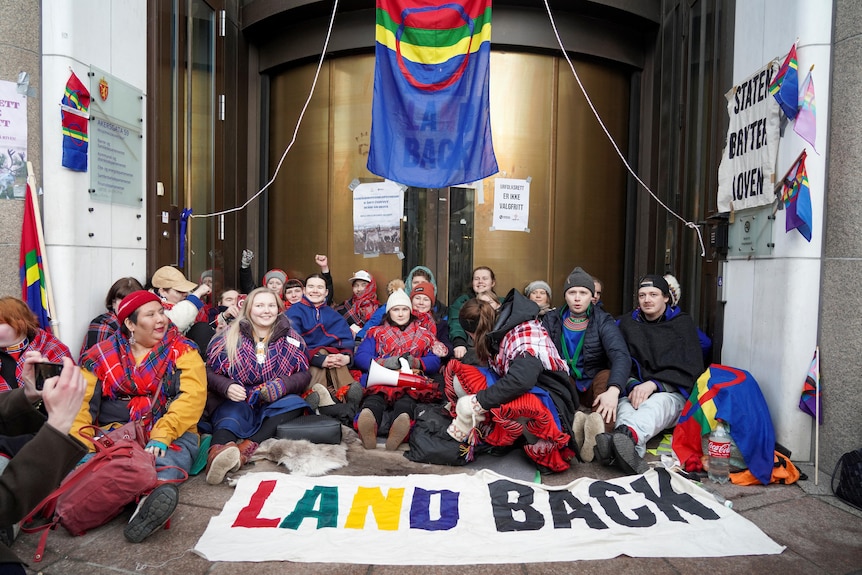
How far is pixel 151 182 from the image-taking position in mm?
5363

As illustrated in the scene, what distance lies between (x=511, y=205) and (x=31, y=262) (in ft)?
15.5

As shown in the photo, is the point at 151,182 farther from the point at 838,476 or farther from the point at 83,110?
the point at 838,476

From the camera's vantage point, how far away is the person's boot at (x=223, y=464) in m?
3.79

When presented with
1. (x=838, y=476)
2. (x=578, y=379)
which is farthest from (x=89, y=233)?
(x=838, y=476)

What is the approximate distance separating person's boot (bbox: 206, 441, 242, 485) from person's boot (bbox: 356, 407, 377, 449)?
891 millimetres

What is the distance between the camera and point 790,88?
412 centimetres

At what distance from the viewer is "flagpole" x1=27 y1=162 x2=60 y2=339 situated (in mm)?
4207

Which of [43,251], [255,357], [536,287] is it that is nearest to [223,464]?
[255,357]

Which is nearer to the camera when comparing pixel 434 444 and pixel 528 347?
pixel 528 347

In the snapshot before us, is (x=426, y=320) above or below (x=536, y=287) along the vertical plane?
below

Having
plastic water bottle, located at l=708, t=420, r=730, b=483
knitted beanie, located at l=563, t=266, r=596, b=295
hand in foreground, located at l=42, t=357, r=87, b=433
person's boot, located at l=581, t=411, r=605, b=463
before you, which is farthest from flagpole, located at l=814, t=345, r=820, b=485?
hand in foreground, located at l=42, t=357, r=87, b=433

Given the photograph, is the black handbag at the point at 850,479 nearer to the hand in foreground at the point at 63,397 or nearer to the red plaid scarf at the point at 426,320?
the red plaid scarf at the point at 426,320

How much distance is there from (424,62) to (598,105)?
2789 mm

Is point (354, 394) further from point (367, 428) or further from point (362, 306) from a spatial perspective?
point (362, 306)
